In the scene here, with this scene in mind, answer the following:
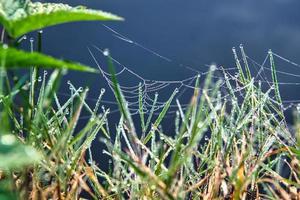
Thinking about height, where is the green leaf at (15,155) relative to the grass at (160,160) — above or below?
above

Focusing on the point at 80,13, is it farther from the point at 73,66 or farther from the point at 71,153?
the point at 71,153

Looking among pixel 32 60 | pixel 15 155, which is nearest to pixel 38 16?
pixel 32 60

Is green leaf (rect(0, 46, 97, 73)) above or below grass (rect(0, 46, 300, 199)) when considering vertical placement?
above

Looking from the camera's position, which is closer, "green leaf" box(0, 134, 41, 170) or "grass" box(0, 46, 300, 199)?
"green leaf" box(0, 134, 41, 170)

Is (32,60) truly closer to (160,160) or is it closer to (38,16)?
(38,16)

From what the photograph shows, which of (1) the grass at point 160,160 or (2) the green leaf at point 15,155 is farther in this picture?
(1) the grass at point 160,160

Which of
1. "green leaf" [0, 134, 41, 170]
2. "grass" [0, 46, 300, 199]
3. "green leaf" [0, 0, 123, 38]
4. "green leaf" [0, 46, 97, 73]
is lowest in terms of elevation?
"grass" [0, 46, 300, 199]
